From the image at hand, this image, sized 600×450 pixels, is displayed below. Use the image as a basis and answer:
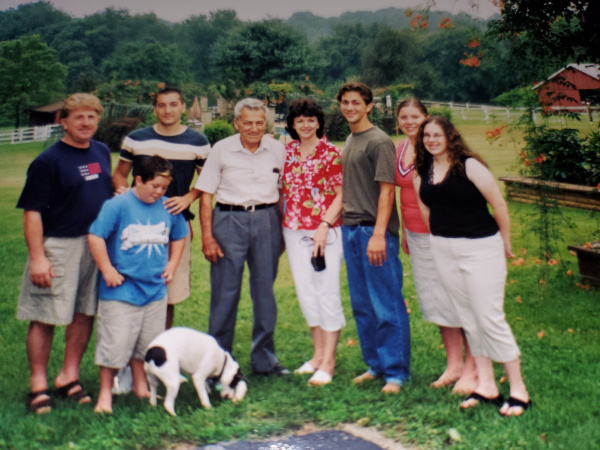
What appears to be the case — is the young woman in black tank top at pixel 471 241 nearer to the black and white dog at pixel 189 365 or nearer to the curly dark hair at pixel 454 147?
the curly dark hair at pixel 454 147

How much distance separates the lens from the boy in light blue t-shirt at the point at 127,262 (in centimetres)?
356

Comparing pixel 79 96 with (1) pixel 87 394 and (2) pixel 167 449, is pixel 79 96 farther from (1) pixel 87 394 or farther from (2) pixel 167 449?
(2) pixel 167 449

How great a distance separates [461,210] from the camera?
11.5 ft

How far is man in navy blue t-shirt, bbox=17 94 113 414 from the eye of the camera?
360cm

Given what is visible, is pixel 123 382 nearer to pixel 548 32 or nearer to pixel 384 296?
pixel 384 296

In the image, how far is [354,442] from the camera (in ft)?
10.8

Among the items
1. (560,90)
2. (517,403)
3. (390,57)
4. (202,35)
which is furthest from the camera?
(202,35)

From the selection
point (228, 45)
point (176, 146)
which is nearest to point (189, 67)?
point (228, 45)

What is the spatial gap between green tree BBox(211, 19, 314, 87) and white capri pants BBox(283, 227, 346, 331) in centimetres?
4623

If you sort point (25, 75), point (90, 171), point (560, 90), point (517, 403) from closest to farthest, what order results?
point (517, 403) < point (90, 171) < point (560, 90) < point (25, 75)

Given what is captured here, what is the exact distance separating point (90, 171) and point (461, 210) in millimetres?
2234

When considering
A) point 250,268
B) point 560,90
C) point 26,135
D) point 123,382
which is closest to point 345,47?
point 26,135

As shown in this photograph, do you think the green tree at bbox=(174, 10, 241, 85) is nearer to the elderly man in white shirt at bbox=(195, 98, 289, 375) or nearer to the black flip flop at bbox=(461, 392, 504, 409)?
the elderly man in white shirt at bbox=(195, 98, 289, 375)

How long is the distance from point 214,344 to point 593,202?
841cm
